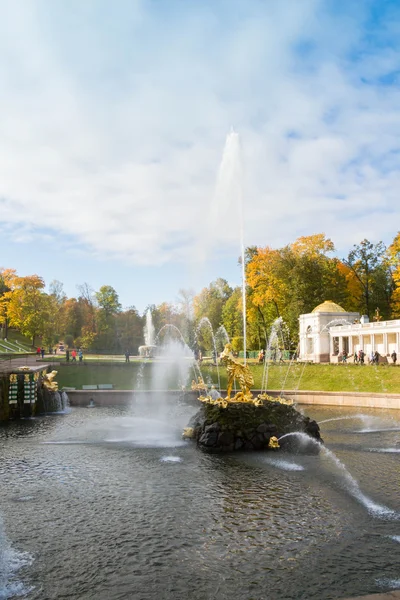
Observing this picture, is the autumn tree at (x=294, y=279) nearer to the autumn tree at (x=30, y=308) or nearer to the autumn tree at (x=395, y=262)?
the autumn tree at (x=395, y=262)

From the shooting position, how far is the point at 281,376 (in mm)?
45344

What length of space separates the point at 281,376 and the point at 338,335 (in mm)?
16578

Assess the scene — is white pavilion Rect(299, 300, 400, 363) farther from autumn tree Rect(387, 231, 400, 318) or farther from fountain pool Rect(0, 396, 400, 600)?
fountain pool Rect(0, 396, 400, 600)

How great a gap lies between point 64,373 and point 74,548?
36692 mm

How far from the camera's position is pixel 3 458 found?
17.2 meters

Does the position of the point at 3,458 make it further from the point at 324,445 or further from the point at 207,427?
the point at 324,445

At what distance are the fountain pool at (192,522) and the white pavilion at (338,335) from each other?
37467mm

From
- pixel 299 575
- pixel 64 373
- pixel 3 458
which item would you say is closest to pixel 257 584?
pixel 299 575

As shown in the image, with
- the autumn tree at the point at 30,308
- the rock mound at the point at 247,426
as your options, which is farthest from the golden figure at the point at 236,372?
the autumn tree at the point at 30,308

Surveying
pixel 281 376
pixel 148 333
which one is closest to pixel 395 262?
pixel 281 376

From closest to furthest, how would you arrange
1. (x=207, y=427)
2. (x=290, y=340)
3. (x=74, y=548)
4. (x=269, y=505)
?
(x=74, y=548), (x=269, y=505), (x=207, y=427), (x=290, y=340)

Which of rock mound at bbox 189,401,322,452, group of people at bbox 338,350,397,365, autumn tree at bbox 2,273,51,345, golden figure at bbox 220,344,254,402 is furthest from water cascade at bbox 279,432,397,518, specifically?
autumn tree at bbox 2,273,51,345

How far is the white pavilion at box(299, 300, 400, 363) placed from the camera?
55125 mm

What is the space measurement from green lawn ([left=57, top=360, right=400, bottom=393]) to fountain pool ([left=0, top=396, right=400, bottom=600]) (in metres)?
20.5
